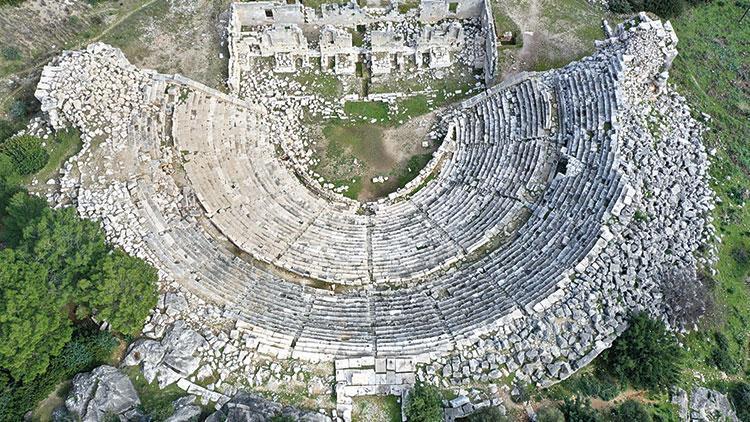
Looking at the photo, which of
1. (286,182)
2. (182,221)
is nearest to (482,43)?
(286,182)

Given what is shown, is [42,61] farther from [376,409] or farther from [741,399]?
[741,399]

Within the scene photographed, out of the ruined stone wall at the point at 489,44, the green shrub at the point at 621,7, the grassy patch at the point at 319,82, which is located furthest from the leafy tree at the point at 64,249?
the green shrub at the point at 621,7

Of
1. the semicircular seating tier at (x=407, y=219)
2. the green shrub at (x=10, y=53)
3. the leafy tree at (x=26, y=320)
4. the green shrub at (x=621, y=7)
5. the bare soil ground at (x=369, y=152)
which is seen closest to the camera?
the leafy tree at (x=26, y=320)

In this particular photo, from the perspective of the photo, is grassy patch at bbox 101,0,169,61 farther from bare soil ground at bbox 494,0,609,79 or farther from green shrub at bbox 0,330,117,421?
bare soil ground at bbox 494,0,609,79

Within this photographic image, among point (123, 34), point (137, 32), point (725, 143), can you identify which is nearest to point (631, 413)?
point (725, 143)

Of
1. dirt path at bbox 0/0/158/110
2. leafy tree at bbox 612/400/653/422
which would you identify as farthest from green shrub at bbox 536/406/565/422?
dirt path at bbox 0/0/158/110

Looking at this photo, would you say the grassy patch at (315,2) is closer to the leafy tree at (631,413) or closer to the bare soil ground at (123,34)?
the bare soil ground at (123,34)

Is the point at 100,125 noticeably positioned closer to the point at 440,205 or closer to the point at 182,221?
the point at 182,221

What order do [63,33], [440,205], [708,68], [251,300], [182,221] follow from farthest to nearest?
[63,33] → [708,68] → [440,205] → [182,221] → [251,300]
